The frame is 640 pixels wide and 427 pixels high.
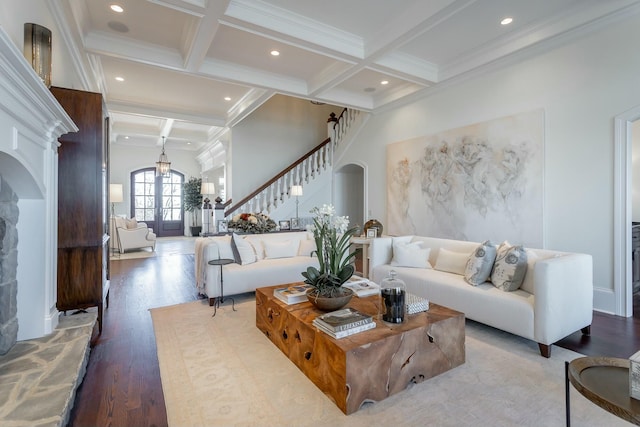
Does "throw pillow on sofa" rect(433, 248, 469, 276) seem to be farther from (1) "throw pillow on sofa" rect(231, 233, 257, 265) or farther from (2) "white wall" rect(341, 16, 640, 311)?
(1) "throw pillow on sofa" rect(231, 233, 257, 265)

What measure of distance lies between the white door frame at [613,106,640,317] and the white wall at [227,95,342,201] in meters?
6.28

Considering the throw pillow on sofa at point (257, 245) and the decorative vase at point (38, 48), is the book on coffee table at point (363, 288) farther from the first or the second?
the decorative vase at point (38, 48)

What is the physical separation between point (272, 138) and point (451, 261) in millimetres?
5897

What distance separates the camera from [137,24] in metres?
3.87

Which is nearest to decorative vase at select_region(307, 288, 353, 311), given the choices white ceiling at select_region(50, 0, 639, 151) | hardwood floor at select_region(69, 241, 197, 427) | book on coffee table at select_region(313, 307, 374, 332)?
book on coffee table at select_region(313, 307, 374, 332)

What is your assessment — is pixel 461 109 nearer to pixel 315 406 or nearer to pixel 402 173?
pixel 402 173

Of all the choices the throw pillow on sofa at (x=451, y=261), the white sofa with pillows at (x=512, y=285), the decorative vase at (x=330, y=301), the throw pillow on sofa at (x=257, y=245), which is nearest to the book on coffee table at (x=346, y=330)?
the decorative vase at (x=330, y=301)

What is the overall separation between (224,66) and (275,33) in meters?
1.48

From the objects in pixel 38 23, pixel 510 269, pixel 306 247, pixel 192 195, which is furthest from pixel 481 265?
pixel 192 195

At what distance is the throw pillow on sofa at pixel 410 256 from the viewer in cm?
386

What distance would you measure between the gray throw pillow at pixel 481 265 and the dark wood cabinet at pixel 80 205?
3.50 m

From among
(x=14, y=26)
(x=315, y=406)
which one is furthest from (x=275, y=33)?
(x=315, y=406)

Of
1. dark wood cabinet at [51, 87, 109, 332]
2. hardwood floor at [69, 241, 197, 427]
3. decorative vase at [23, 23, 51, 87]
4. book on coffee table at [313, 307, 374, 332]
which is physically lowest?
hardwood floor at [69, 241, 197, 427]

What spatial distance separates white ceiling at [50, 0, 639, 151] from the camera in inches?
137
